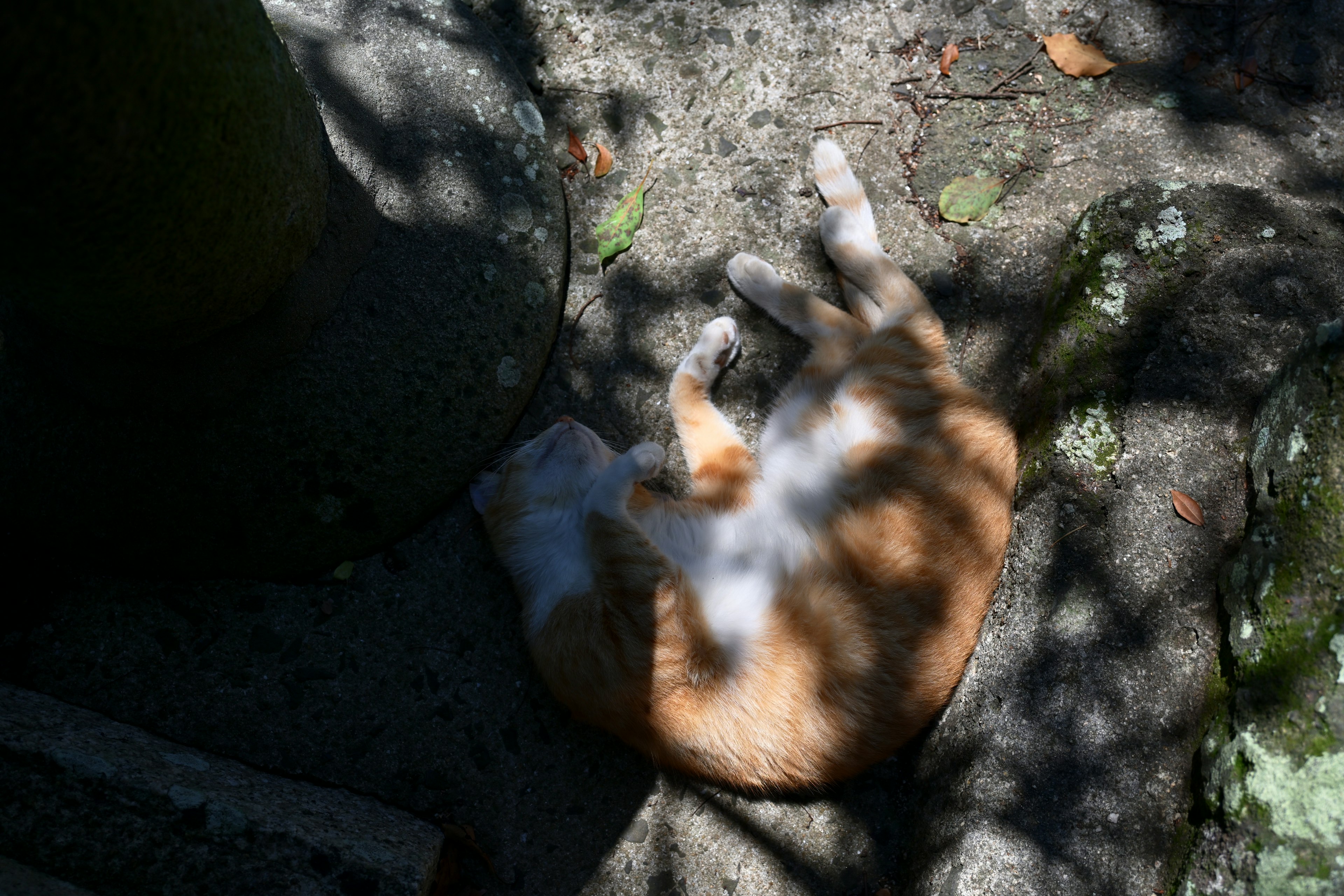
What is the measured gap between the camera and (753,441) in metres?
2.88

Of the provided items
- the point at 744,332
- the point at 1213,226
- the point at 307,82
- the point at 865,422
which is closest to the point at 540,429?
the point at 744,332

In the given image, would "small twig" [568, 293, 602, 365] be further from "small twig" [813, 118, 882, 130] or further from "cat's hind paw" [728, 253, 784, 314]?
"small twig" [813, 118, 882, 130]

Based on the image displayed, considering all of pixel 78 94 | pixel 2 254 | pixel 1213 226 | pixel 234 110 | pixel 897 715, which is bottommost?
pixel 897 715

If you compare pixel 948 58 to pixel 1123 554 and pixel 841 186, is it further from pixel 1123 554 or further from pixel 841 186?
pixel 1123 554

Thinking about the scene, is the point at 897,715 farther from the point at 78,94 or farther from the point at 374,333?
the point at 78,94

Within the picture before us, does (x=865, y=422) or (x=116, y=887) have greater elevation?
(x=865, y=422)

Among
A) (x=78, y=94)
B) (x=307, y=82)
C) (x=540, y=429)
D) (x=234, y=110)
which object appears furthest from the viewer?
(x=540, y=429)

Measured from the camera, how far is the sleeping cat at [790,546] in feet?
7.54

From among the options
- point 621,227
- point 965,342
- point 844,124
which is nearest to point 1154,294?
point 965,342

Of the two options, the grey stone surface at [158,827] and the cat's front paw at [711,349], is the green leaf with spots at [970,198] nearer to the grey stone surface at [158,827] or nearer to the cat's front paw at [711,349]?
the cat's front paw at [711,349]

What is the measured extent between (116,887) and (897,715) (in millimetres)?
2028

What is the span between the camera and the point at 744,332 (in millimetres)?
2934

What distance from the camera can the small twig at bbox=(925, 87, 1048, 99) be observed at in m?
3.01

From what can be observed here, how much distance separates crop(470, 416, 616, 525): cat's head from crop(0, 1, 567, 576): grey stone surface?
12 cm
